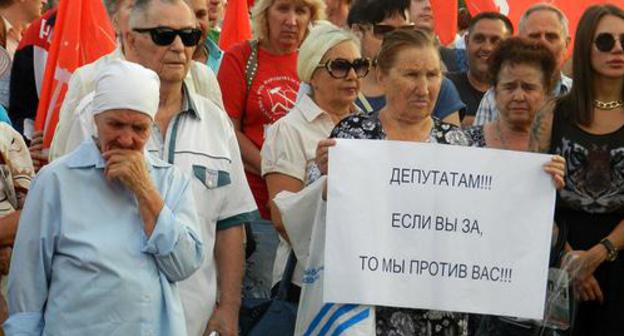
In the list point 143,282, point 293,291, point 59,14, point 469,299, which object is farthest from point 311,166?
point 59,14

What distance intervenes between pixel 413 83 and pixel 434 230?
2.25 ft

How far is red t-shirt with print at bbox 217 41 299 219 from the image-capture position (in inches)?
345

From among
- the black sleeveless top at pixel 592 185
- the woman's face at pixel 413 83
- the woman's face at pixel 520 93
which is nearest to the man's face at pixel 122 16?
the woman's face at pixel 413 83

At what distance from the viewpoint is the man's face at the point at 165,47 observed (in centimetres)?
704

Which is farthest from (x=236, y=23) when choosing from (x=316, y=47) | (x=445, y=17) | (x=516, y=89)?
(x=516, y=89)

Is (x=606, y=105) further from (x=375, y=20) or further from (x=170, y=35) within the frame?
(x=170, y=35)

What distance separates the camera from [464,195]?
6.81 meters

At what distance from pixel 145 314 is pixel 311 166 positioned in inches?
66.3

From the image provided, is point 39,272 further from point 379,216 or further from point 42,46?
point 42,46

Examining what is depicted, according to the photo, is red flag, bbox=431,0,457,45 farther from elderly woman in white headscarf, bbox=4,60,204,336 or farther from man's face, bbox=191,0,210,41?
elderly woman in white headscarf, bbox=4,60,204,336

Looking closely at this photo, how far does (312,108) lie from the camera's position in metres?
7.95

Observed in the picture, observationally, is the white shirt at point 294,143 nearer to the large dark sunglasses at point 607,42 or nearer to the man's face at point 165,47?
the man's face at point 165,47

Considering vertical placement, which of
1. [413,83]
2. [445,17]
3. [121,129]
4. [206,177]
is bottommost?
[206,177]

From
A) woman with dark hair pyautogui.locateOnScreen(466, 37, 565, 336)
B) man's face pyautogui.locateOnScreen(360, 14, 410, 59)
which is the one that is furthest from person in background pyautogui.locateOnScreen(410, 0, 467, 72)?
woman with dark hair pyautogui.locateOnScreen(466, 37, 565, 336)
